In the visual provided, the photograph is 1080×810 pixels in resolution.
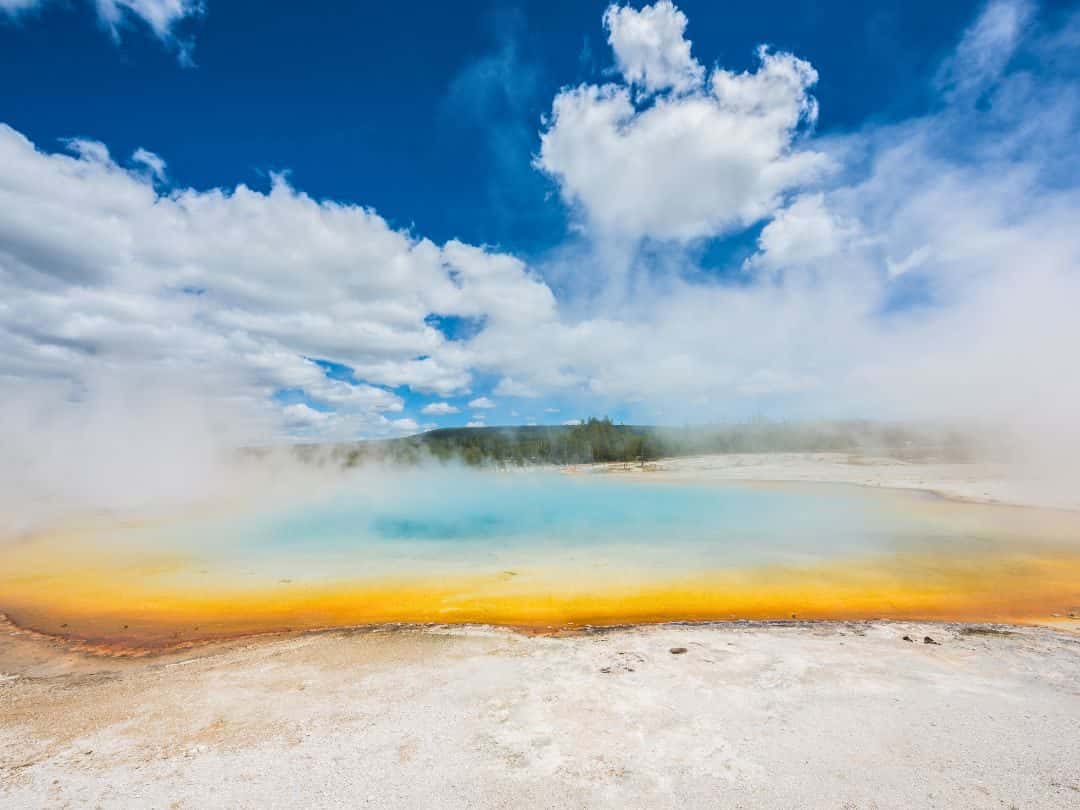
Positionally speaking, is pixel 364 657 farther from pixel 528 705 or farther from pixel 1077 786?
pixel 1077 786

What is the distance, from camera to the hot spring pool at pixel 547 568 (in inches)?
301

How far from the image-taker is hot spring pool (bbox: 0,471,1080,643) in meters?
7.64

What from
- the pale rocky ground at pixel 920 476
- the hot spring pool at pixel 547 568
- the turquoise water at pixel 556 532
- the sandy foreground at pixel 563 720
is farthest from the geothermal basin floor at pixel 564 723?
the pale rocky ground at pixel 920 476

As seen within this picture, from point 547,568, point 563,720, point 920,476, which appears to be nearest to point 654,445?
point 920,476

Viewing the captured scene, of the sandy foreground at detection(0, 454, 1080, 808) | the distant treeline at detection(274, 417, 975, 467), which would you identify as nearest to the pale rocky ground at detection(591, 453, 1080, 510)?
the distant treeline at detection(274, 417, 975, 467)

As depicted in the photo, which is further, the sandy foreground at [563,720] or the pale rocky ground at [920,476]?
the pale rocky ground at [920,476]

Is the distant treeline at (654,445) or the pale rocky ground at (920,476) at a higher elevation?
the distant treeline at (654,445)

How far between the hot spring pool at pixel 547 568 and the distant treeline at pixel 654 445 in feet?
103

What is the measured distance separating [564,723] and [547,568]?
6157 mm

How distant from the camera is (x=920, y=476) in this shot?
2694 centimetres

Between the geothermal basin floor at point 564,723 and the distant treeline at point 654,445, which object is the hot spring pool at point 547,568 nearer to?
the geothermal basin floor at point 564,723

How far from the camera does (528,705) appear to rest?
4.46 metres

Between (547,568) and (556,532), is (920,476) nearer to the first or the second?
(556,532)

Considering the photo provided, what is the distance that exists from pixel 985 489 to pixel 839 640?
21523 millimetres
